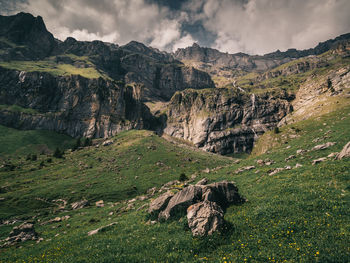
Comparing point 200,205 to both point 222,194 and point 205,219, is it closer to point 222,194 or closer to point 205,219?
point 205,219

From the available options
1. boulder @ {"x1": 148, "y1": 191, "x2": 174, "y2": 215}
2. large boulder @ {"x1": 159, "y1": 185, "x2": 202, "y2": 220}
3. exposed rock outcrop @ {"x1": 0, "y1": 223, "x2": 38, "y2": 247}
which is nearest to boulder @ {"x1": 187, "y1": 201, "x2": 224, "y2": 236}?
large boulder @ {"x1": 159, "y1": 185, "x2": 202, "y2": 220}

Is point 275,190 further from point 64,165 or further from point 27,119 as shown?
point 27,119

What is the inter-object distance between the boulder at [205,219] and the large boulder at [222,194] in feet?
7.20

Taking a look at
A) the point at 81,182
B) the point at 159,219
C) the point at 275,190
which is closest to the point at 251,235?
the point at 275,190

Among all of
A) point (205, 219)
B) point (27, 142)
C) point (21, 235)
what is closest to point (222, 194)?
point (205, 219)

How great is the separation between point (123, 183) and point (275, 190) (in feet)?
181

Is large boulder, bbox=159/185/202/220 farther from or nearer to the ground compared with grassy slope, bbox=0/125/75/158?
nearer to the ground

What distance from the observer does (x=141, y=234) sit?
1512 cm

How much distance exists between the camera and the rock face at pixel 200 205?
1254 centimetres

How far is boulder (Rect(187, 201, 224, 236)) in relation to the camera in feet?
39.4

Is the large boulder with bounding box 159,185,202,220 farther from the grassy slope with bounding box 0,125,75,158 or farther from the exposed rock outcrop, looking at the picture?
the grassy slope with bounding box 0,125,75,158

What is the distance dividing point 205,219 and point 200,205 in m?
1.70

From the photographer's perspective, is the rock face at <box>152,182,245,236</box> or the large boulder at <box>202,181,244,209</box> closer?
the rock face at <box>152,182,245,236</box>

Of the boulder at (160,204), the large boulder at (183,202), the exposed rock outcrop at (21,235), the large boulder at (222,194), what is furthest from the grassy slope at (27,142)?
the large boulder at (222,194)
